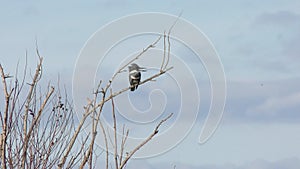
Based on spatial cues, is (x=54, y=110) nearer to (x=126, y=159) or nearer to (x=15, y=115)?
(x=15, y=115)

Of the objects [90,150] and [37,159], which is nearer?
[90,150]

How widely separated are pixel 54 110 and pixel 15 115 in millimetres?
681

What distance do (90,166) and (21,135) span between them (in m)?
1.59

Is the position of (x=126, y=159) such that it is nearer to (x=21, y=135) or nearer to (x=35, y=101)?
(x=21, y=135)

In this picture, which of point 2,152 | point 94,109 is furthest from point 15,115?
point 94,109

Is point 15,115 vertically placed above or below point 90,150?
above

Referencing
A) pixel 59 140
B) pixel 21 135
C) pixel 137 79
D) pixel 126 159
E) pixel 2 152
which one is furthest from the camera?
pixel 137 79

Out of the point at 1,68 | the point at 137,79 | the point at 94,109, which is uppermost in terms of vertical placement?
the point at 137,79

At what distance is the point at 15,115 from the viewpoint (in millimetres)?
7297

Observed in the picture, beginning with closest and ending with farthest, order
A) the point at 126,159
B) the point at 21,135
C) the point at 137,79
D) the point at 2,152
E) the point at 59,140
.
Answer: the point at 126,159, the point at 2,152, the point at 21,135, the point at 59,140, the point at 137,79

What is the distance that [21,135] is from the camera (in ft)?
22.5

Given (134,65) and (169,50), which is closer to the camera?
(169,50)

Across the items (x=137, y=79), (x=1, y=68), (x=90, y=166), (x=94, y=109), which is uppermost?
(x=137, y=79)

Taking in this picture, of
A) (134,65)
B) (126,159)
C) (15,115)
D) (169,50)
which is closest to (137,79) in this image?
(134,65)
